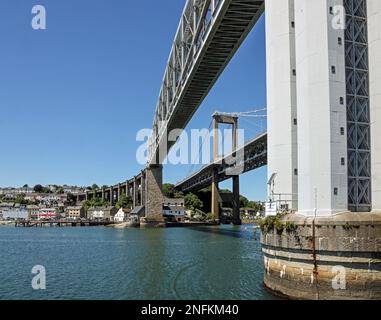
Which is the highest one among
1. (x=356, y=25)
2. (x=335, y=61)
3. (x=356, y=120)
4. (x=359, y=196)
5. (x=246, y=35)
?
(x=246, y=35)

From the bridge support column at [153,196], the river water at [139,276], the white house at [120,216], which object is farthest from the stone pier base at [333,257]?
the white house at [120,216]

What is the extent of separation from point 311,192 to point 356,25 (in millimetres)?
7903

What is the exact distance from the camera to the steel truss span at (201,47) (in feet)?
116

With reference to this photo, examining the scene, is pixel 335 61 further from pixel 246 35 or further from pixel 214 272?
pixel 246 35

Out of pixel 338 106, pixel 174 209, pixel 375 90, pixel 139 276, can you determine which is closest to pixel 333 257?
pixel 338 106

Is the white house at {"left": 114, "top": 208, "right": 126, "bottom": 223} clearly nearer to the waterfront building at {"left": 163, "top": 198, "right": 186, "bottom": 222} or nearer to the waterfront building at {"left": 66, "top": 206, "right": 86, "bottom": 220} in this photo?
the waterfront building at {"left": 163, "top": 198, "right": 186, "bottom": 222}

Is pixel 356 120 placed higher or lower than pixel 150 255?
higher

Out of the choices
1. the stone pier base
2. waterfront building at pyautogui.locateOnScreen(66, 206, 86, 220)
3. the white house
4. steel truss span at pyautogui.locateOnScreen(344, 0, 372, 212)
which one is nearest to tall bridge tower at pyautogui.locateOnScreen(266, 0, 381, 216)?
steel truss span at pyautogui.locateOnScreen(344, 0, 372, 212)

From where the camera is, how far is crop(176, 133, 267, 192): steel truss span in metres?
95.5

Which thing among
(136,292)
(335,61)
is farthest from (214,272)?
(335,61)

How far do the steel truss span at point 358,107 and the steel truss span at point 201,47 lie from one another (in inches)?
533

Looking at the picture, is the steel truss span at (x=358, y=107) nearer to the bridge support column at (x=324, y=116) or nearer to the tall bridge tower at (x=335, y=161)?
the tall bridge tower at (x=335, y=161)

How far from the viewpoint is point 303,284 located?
1825 cm

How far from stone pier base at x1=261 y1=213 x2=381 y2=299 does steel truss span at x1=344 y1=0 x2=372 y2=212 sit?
2243 mm
